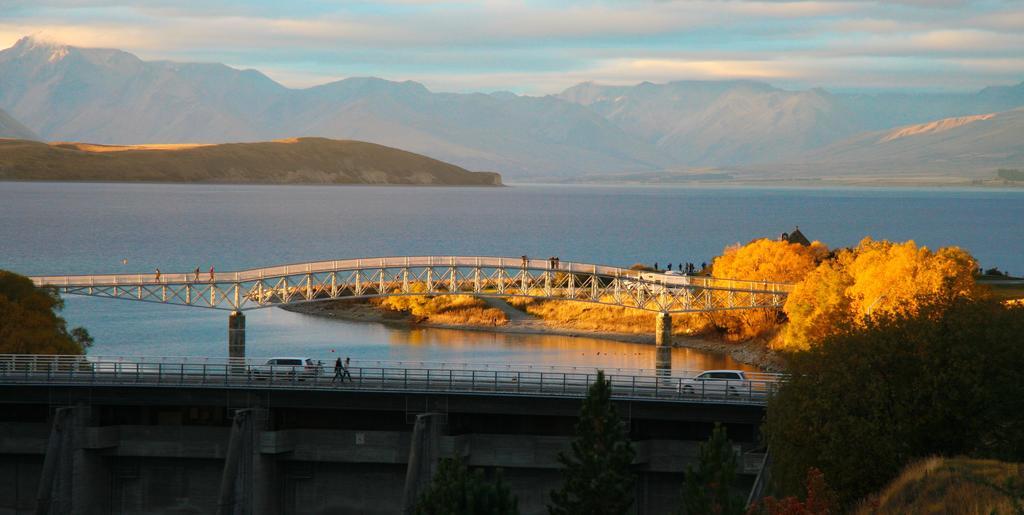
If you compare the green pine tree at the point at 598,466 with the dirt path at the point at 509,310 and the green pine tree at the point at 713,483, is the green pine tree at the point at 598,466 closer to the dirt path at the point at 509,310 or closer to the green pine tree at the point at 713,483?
the green pine tree at the point at 713,483

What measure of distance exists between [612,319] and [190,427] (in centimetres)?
6759

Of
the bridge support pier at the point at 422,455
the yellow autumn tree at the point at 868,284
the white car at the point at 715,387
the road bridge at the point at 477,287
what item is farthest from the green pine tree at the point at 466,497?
the road bridge at the point at 477,287

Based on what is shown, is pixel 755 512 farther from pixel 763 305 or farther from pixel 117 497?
pixel 763 305

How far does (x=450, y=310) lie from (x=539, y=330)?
1064 cm

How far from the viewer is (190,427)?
6438 cm

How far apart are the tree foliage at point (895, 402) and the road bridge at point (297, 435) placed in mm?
10919

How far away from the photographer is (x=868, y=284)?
8931 centimetres

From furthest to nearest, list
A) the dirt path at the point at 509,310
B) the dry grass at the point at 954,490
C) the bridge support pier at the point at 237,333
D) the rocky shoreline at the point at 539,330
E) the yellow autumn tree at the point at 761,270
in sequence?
1. the dirt path at the point at 509,310
2. the yellow autumn tree at the point at 761,270
3. the rocky shoreline at the point at 539,330
4. the bridge support pier at the point at 237,333
5. the dry grass at the point at 954,490

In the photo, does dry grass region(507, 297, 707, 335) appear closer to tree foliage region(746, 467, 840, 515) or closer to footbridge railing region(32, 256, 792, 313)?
footbridge railing region(32, 256, 792, 313)

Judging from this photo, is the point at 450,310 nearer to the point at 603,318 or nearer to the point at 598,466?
the point at 603,318

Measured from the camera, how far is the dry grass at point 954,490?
3359 centimetres

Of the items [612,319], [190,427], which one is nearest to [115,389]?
[190,427]

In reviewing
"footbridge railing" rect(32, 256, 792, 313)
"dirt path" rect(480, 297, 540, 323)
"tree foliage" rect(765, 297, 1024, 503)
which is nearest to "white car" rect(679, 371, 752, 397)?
"tree foliage" rect(765, 297, 1024, 503)

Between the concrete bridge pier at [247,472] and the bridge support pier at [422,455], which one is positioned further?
the concrete bridge pier at [247,472]
